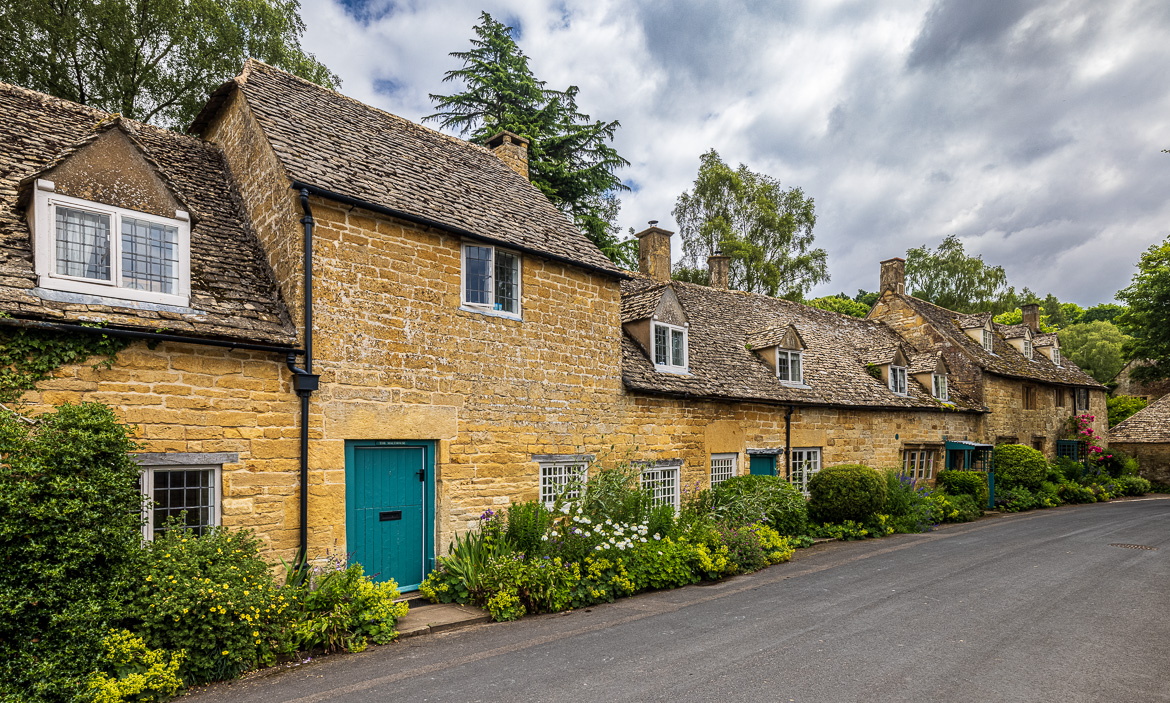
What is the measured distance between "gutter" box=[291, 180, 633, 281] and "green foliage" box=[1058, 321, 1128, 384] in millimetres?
46506

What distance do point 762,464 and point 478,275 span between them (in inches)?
386

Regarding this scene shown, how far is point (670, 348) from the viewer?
15.6 meters

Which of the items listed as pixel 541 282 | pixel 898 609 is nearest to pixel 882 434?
pixel 898 609

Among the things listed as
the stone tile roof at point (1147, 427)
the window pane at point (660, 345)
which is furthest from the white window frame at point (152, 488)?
the stone tile roof at point (1147, 427)

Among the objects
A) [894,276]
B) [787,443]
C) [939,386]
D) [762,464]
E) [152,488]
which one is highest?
[894,276]

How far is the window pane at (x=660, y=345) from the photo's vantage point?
50.2ft

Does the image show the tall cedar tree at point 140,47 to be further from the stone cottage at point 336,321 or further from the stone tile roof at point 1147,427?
the stone tile roof at point 1147,427

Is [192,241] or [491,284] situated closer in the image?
[192,241]

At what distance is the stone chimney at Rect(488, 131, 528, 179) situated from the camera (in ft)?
52.7

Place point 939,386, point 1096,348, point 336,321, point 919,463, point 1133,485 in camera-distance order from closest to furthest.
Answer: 1. point 336,321
2. point 919,463
3. point 939,386
4. point 1133,485
5. point 1096,348

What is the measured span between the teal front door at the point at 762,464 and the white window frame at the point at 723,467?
60 cm

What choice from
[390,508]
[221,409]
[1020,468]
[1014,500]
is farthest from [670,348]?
[1020,468]

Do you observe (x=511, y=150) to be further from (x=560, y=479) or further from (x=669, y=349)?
(x=560, y=479)

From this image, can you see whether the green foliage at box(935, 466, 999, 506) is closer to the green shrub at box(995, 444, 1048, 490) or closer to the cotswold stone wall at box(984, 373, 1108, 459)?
the green shrub at box(995, 444, 1048, 490)
